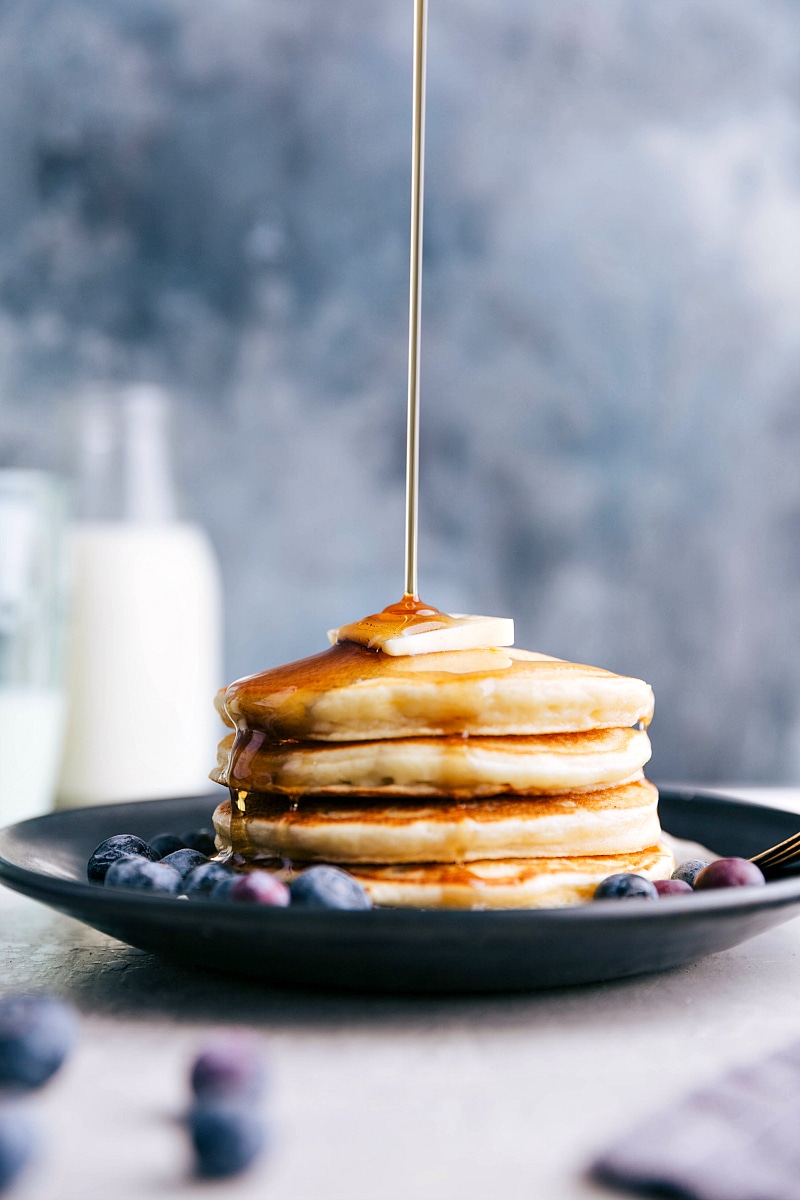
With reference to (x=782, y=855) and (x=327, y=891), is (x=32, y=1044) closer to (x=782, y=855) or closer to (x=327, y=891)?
(x=327, y=891)

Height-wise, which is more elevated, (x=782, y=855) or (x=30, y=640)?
(x=30, y=640)

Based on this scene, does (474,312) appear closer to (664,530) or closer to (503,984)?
(664,530)

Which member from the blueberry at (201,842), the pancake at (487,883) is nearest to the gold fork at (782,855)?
the pancake at (487,883)

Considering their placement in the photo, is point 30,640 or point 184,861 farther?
point 30,640

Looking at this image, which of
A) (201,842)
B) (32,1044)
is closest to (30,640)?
(201,842)

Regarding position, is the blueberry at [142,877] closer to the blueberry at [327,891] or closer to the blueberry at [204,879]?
the blueberry at [204,879]

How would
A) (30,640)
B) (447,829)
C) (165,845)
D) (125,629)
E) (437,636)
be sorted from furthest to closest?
(125,629) < (30,640) < (165,845) < (437,636) < (447,829)
